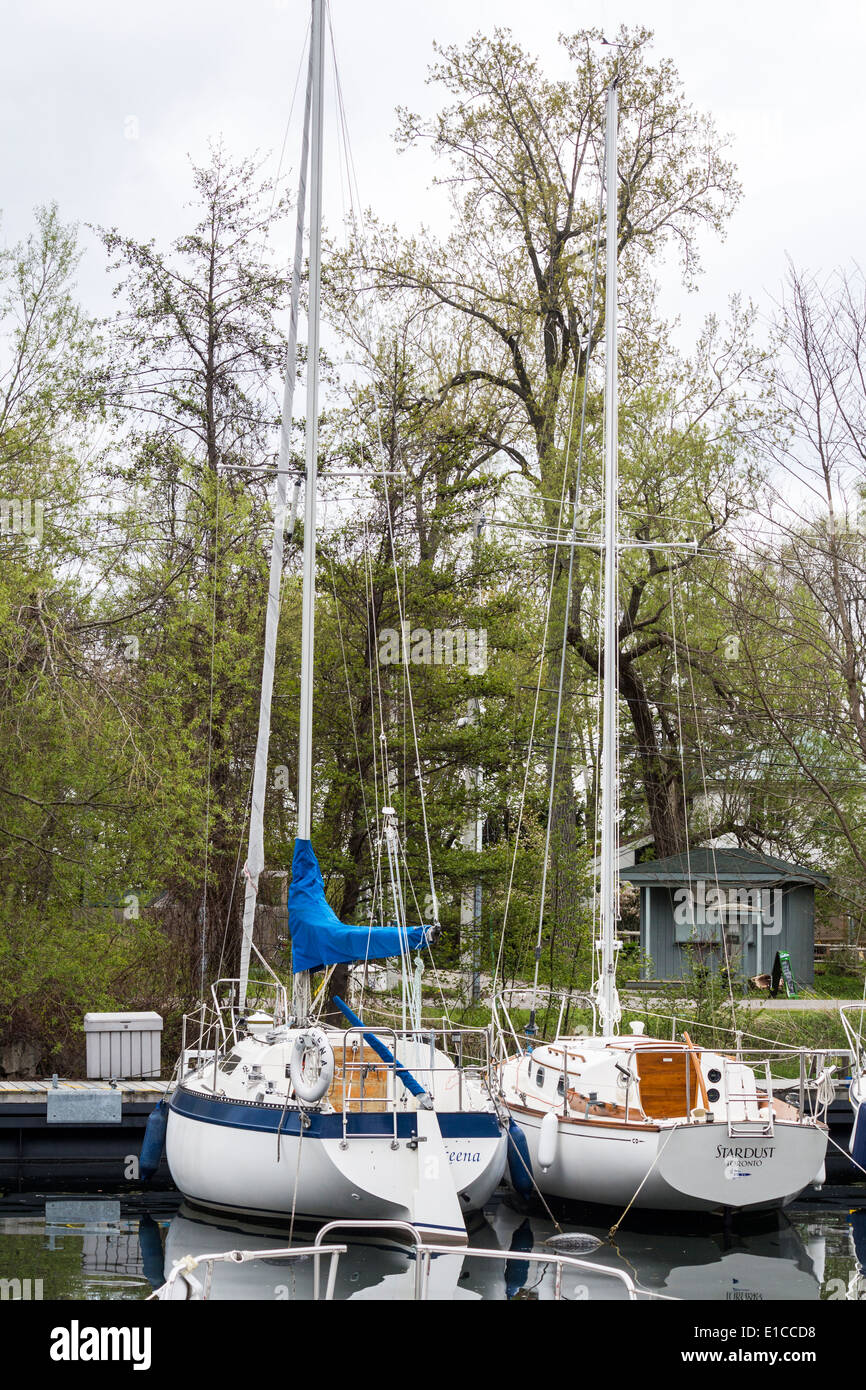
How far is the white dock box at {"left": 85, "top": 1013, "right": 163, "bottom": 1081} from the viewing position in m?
19.6

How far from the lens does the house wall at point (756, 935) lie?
34.8 metres

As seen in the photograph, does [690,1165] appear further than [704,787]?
No

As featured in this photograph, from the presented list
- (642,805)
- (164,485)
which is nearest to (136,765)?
(164,485)

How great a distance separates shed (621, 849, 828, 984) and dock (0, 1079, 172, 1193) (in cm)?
1688

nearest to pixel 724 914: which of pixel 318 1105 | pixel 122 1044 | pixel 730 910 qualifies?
pixel 730 910

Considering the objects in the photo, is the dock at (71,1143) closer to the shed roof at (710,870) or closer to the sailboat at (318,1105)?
the sailboat at (318,1105)

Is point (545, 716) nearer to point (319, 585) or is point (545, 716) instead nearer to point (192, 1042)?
point (319, 585)

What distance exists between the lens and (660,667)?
33.7 m

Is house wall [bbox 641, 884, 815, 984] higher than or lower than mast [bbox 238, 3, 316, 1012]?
lower

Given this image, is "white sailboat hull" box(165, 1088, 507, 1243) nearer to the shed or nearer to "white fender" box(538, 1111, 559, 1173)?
"white fender" box(538, 1111, 559, 1173)

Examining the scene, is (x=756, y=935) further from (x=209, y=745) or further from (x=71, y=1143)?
(x=71, y=1143)

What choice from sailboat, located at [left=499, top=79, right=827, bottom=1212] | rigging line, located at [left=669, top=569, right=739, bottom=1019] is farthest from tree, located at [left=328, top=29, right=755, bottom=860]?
sailboat, located at [left=499, top=79, right=827, bottom=1212]

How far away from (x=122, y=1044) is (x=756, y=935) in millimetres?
19425

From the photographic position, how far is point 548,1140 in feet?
51.0
